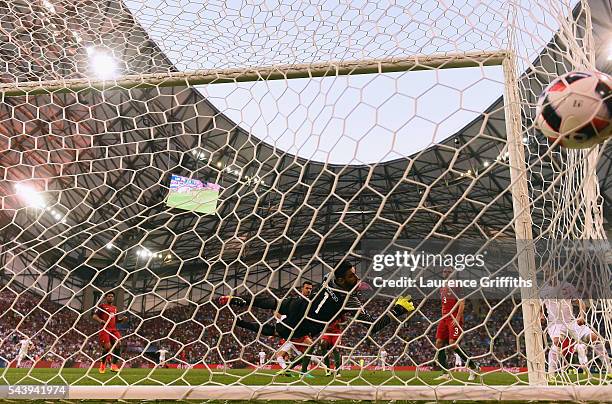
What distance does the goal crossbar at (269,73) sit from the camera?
2746 mm

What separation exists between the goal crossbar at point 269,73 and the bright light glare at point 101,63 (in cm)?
42

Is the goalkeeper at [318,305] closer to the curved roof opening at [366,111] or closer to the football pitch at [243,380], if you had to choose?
the football pitch at [243,380]

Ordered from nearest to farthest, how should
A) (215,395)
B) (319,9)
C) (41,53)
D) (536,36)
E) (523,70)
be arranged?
(215,395)
(536,36)
(523,70)
(319,9)
(41,53)

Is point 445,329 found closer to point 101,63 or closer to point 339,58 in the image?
point 339,58

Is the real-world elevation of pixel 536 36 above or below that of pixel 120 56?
below

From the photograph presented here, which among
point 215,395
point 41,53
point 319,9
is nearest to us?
point 215,395

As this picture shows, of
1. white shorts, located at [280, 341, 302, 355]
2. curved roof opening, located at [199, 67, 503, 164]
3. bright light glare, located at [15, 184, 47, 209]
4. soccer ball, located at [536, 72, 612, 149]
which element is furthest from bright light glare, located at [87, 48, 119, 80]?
soccer ball, located at [536, 72, 612, 149]

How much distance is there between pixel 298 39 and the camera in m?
3.35

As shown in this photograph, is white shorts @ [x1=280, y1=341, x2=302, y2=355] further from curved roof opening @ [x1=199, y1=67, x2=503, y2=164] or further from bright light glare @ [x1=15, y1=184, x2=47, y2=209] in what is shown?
bright light glare @ [x1=15, y1=184, x2=47, y2=209]

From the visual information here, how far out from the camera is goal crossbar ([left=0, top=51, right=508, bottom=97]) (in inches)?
108

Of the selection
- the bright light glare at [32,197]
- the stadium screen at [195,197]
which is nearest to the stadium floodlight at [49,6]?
the bright light glare at [32,197]

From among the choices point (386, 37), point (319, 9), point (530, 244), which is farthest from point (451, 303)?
point (319, 9)

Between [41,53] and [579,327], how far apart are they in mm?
4324

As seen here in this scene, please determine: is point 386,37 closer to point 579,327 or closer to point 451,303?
point 579,327
